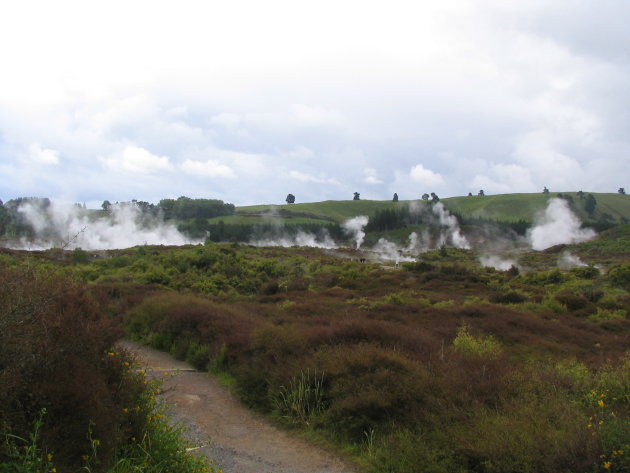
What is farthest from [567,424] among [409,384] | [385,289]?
[385,289]

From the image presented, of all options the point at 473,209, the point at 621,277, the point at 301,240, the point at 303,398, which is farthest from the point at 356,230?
the point at 303,398

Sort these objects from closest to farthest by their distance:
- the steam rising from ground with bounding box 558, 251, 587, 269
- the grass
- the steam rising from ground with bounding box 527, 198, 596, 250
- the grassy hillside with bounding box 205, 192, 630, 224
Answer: the steam rising from ground with bounding box 558, 251, 587, 269 → the steam rising from ground with bounding box 527, 198, 596, 250 → the grassy hillside with bounding box 205, 192, 630, 224 → the grass

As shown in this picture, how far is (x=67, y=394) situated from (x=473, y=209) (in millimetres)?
147930

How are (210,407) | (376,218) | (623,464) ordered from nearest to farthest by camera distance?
1. (623,464)
2. (210,407)
3. (376,218)

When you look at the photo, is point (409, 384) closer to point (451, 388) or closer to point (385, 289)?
point (451, 388)

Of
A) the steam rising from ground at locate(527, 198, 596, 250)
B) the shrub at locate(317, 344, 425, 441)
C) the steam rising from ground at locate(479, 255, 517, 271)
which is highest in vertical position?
the steam rising from ground at locate(527, 198, 596, 250)

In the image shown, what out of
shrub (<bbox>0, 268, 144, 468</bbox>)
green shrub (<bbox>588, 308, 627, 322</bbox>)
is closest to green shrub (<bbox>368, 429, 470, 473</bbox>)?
shrub (<bbox>0, 268, 144, 468</bbox>)

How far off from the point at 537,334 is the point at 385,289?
46.8 ft

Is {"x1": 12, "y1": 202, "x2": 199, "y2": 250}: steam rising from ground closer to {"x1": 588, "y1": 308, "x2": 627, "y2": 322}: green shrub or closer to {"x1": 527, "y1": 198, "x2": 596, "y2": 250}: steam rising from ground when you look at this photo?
{"x1": 588, "y1": 308, "x2": 627, "y2": 322}: green shrub

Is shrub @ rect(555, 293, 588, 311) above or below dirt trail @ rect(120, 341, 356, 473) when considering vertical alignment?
above

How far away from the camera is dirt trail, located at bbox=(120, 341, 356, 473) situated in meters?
6.59

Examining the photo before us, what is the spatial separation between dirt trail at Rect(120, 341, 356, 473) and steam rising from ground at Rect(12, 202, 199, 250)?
56.2 meters

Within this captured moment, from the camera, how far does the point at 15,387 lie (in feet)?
13.4

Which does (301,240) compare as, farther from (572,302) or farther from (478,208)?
(478,208)
